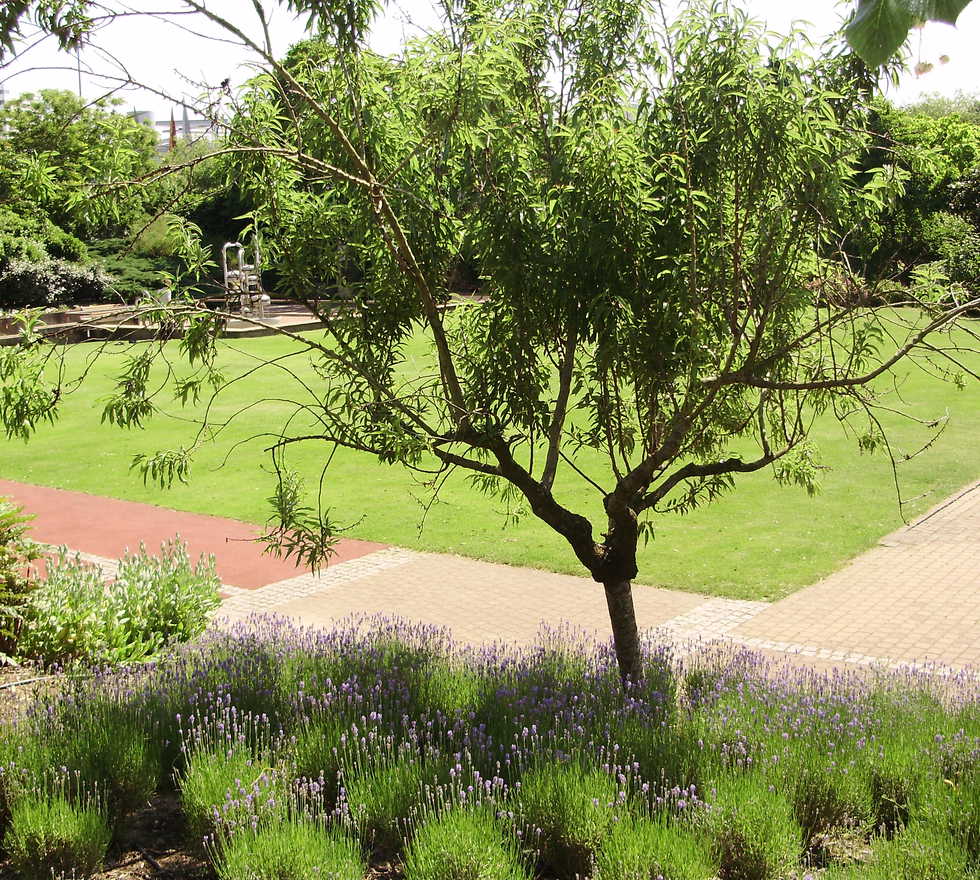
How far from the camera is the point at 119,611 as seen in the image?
8305mm

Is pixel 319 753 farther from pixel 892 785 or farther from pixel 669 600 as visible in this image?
pixel 669 600

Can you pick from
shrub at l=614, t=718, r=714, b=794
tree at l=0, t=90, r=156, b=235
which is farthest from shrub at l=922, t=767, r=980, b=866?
tree at l=0, t=90, r=156, b=235

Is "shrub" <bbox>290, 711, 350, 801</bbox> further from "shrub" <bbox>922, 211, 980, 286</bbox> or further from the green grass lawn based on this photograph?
"shrub" <bbox>922, 211, 980, 286</bbox>

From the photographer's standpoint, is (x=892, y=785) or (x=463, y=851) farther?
(x=892, y=785)

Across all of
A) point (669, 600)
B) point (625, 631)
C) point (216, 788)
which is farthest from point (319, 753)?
point (669, 600)

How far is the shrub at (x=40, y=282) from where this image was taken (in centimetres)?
4688

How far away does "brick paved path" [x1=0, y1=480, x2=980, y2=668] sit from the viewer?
968 cm

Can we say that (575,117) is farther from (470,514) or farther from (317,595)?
(470,514)

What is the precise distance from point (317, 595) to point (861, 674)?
5.81m

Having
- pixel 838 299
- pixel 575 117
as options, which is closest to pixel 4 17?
pixel 575 117

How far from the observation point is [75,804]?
5480 mm

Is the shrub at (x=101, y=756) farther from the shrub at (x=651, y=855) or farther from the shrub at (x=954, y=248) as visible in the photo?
the shrub at (x=954, y=248)

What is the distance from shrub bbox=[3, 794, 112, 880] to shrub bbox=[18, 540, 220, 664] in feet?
9.27

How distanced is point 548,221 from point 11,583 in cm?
529
